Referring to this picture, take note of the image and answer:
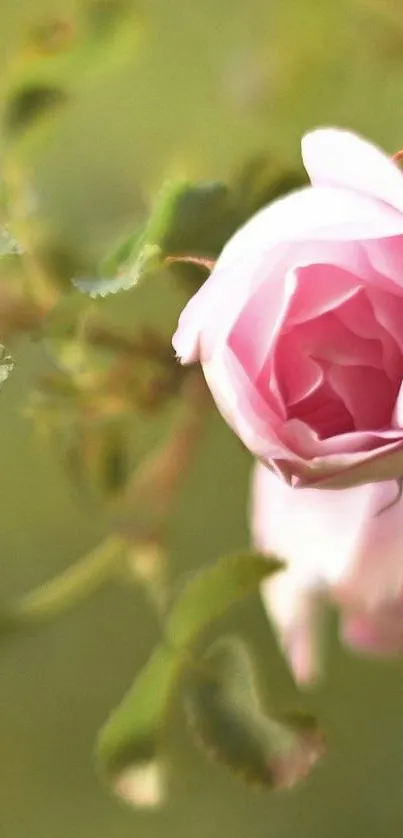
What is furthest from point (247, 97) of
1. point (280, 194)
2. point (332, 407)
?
point (332, 407)

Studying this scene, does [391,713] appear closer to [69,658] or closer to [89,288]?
[69,658]

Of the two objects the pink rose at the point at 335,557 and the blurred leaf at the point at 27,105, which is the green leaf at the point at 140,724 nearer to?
the pink rose at the point at 335,557

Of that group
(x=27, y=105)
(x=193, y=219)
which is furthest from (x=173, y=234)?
(x=27, y=105)

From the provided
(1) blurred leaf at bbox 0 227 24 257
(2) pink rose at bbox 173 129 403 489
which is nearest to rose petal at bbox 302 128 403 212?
(2) pink rose at bbox 173 129 403 489

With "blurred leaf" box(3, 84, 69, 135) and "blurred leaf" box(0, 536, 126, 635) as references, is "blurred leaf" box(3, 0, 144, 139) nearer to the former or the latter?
"blurred leaf" box(3, 84, 69, 135)

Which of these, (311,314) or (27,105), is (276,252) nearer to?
(311,314)
